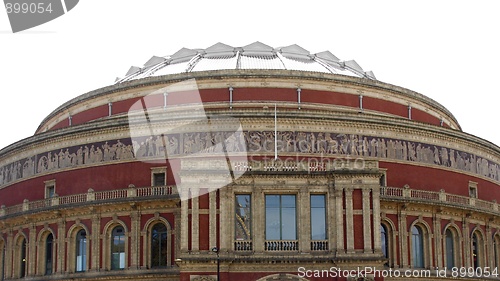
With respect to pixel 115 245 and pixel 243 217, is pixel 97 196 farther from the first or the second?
pixel 243 217

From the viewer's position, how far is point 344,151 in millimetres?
49469

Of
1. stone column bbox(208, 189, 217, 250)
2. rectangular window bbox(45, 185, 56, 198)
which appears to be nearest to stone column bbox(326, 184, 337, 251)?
stone column bbox(208, 189, 217, 250)

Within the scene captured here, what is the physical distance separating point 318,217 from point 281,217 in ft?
6.06

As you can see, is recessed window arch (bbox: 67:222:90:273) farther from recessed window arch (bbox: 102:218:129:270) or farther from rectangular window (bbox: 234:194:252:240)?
rectangular window (bbox: 234:194:252:240)

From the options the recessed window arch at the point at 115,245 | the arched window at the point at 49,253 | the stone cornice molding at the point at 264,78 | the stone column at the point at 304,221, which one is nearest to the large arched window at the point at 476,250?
the stone cornice molding at the point at 264,78

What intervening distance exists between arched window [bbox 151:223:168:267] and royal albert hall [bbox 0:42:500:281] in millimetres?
69

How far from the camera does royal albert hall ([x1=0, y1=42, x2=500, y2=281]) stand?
41.2 m

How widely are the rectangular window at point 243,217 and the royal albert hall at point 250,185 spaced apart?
56mm

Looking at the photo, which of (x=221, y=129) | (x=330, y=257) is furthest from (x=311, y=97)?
(x=330, y=257)

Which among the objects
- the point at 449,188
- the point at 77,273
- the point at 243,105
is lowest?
the point at 77,273

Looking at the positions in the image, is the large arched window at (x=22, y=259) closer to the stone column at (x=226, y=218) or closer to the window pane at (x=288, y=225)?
the stone column at (x=226, y=218)

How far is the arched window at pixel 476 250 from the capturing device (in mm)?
53594

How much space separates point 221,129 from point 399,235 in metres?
12.2

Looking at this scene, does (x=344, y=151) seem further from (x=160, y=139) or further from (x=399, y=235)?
(x=160, y=139)
